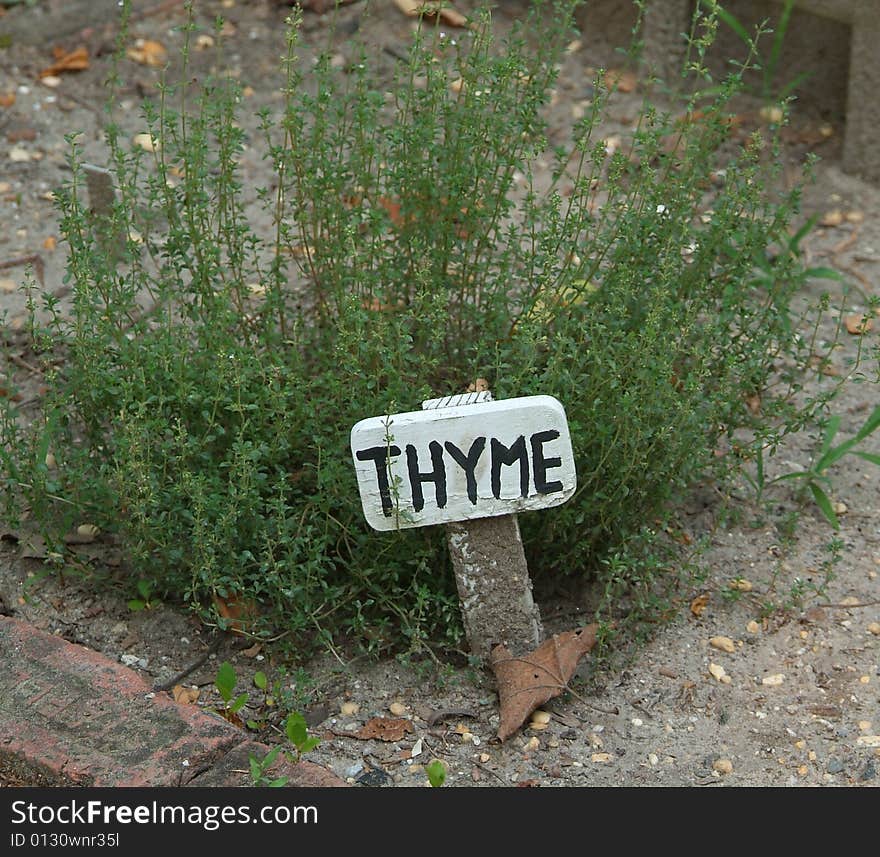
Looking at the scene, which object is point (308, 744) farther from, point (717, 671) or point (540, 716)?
point (717, 671)

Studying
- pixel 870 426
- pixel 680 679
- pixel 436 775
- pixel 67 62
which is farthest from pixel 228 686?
pixel 67 62

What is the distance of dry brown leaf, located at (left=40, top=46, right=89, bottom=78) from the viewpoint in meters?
5.25

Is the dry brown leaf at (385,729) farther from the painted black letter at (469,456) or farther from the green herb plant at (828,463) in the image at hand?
the green herb plant at (828,463)

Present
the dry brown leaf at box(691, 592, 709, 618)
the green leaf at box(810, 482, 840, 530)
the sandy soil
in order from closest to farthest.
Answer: the sandy soil, the dry brown leaf at box(691, 592, 709, 618), the green leaf at box(810, 482, 840, 530)

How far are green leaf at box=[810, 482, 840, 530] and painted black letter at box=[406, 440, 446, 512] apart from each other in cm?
112

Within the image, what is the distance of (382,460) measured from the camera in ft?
8.59

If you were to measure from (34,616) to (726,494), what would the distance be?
1563 mm

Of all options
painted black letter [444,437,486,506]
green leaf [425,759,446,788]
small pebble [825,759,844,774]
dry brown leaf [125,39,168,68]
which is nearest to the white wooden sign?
painted black letter [444,437,486,506]

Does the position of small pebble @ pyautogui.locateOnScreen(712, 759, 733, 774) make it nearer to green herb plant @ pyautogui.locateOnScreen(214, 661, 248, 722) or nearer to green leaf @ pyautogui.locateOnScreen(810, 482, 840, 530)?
green leaf @ pyautogui.locateOnScreen(810, 482, 840, 530)

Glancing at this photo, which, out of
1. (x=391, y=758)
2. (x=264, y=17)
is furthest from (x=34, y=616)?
(x=264, y=17)

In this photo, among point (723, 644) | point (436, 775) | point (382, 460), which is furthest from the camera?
point (723, 644)

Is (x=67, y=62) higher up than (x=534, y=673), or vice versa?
(x=67, y=62)

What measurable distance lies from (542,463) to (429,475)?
0.72ft

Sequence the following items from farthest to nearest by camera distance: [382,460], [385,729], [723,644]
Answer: [723,644] → [385,729] → [382,460]
